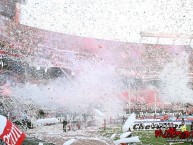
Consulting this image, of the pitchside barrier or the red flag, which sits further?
the pitchside barrier

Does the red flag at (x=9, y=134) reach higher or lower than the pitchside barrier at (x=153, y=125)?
higher

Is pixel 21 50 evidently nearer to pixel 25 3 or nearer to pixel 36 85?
pixel 36 85

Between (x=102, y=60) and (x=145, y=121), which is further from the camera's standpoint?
(x=102, y=60)

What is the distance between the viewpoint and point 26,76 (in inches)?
890

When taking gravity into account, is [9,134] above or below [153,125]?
above

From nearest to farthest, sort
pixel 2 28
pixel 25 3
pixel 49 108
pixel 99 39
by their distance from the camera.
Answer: pixel 49 108 → pixel 2 28 → pixel 25 3 → pixel 99 39

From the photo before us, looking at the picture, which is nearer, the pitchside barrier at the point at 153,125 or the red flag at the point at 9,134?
the red flag at the point at 9,134

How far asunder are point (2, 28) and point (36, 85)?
5245mm

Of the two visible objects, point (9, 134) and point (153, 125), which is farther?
point (153, 125)

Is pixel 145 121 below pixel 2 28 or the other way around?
below

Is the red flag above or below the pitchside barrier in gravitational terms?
above

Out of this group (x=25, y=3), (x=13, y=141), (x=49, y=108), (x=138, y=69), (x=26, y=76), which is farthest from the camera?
(x=138, y=69)

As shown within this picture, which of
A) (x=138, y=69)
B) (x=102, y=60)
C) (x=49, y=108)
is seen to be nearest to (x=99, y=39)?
(x=102, y=60)

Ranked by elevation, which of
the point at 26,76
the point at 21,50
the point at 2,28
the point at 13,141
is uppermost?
the point at 2,28
